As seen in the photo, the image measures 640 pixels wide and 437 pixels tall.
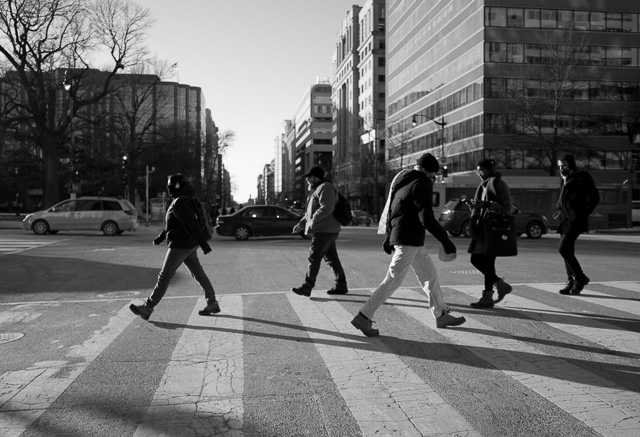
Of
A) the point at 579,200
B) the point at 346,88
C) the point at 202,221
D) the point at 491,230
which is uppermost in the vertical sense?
the point at 346,88

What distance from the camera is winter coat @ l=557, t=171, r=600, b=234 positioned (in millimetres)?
8234

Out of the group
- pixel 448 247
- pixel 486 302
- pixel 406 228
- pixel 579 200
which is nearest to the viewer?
pixel 406 228

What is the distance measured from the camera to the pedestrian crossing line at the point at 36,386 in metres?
3.80

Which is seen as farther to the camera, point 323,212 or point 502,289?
point 323,212

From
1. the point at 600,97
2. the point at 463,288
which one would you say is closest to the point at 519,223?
the point at 463,288

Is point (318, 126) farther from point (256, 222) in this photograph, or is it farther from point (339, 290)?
point (339, 290)

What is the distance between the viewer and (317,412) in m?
3.86

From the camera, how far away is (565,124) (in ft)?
176

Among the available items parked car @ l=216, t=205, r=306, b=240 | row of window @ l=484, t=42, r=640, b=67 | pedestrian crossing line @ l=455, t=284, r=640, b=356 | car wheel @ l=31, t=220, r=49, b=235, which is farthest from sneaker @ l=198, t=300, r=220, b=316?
row of window @ l=484, t=42, r=640, b=67

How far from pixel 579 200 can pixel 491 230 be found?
174 cm

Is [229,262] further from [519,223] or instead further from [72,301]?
[519,223]

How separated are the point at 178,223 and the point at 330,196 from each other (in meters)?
2.28

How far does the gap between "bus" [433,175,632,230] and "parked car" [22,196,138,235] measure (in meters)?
16.2

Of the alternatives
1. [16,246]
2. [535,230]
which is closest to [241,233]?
[16,246]
